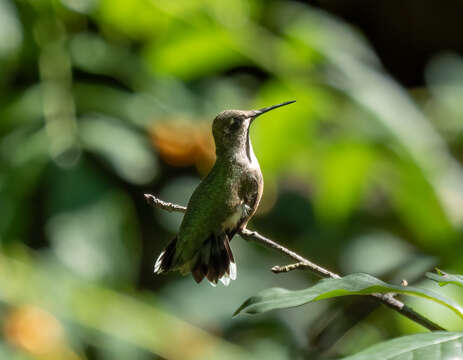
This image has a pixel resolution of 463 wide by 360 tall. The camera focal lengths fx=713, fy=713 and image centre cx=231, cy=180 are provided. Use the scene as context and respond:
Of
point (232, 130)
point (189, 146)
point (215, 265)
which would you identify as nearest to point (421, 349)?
point (215, 265)

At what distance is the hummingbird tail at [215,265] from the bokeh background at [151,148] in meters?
0.45

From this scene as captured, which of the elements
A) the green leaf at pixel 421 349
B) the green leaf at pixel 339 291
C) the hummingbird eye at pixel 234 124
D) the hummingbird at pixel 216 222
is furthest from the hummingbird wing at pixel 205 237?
the green leaf at pixel 421 349

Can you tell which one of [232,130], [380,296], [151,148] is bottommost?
[151,148]

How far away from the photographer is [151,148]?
3537 millimetres

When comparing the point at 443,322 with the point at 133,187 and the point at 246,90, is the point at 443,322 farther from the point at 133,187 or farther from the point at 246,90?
the point at 133,187

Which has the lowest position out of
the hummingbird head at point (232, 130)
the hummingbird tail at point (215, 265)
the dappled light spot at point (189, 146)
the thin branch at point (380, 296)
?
the dappled light spot at point (189, 146)

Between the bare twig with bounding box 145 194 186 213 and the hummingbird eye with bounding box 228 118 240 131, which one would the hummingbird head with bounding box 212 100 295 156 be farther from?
the bare twig with bounding box 145 194 186 213

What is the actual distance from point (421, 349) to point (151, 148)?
2.60 m

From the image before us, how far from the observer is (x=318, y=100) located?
2.82 meters

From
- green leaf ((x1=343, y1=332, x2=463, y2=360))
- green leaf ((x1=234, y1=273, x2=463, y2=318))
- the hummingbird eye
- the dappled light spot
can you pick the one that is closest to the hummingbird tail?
the hummingbird eye

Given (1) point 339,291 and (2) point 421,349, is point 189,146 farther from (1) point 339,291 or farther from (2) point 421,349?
(2) point 421,349

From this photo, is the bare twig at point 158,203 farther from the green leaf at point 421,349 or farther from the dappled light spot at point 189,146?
the dappled light spot at point 189,146

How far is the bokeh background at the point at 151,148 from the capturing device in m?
2.79

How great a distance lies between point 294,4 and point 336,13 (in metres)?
1.91
